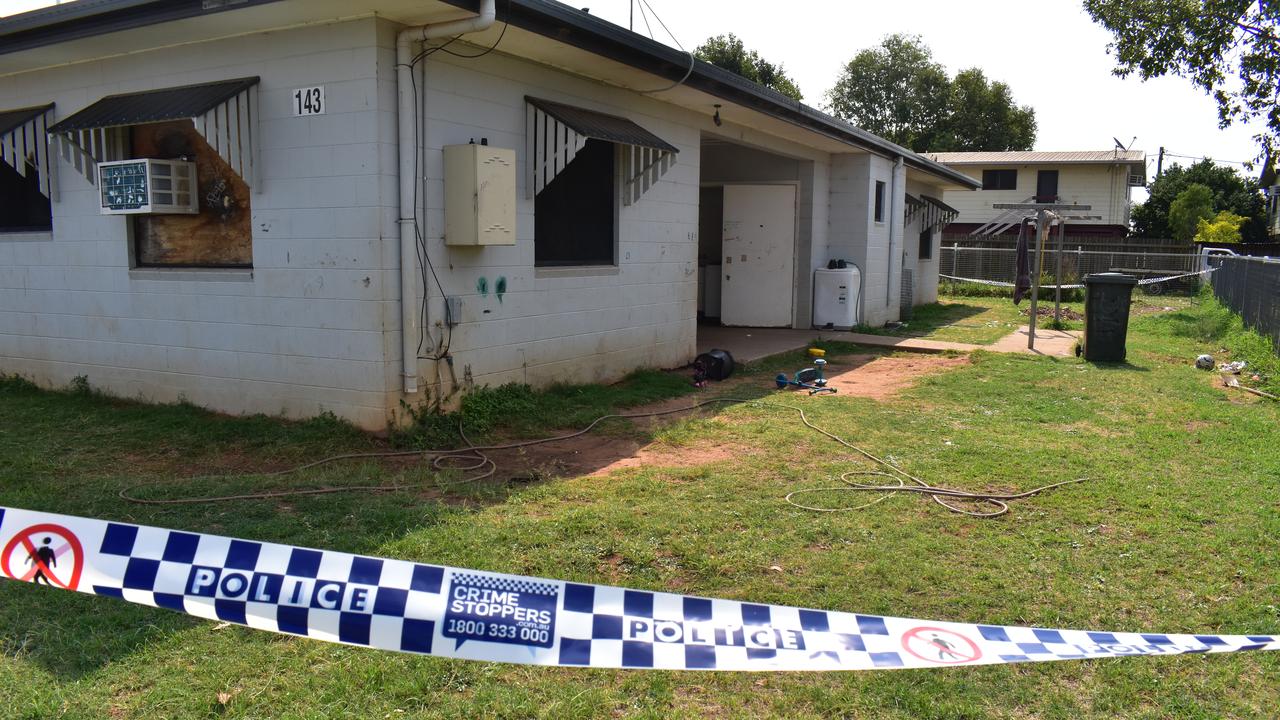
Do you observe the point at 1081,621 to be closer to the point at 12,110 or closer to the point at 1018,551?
the point at 1018,551

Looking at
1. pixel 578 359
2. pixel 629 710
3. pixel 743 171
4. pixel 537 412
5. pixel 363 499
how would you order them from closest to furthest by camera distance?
pixel 629 710 < pixel 363 499 < pixel 537 412 < pixel 578 359 < pixel 743 171

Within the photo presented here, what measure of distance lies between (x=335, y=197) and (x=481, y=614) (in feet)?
15.7

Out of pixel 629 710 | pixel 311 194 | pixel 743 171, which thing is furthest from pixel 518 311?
pixel 743 171

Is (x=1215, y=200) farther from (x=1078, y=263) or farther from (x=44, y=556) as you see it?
(x=44, y=556)

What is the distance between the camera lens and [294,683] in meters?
3.41

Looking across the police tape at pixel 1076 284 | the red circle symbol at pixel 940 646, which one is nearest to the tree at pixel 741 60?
the police tape at pixel 1076 284

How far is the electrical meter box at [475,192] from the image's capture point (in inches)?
289

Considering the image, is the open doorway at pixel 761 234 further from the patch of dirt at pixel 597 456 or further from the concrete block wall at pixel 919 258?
the patch of dirt at pixel 597 456

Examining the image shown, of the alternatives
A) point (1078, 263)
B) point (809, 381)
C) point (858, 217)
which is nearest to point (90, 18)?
point (809, 381)

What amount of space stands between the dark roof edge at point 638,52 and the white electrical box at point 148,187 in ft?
10.2

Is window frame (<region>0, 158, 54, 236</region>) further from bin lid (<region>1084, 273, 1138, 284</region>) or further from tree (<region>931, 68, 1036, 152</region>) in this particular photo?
tree (<region>931, 68, 1036, 152</region>)

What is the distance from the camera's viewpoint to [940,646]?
3320 millimetres

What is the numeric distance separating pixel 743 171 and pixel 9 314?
10.4m

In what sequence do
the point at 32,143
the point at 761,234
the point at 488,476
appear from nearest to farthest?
the point at 488,476
the point at 32,143
the point at 761,234
